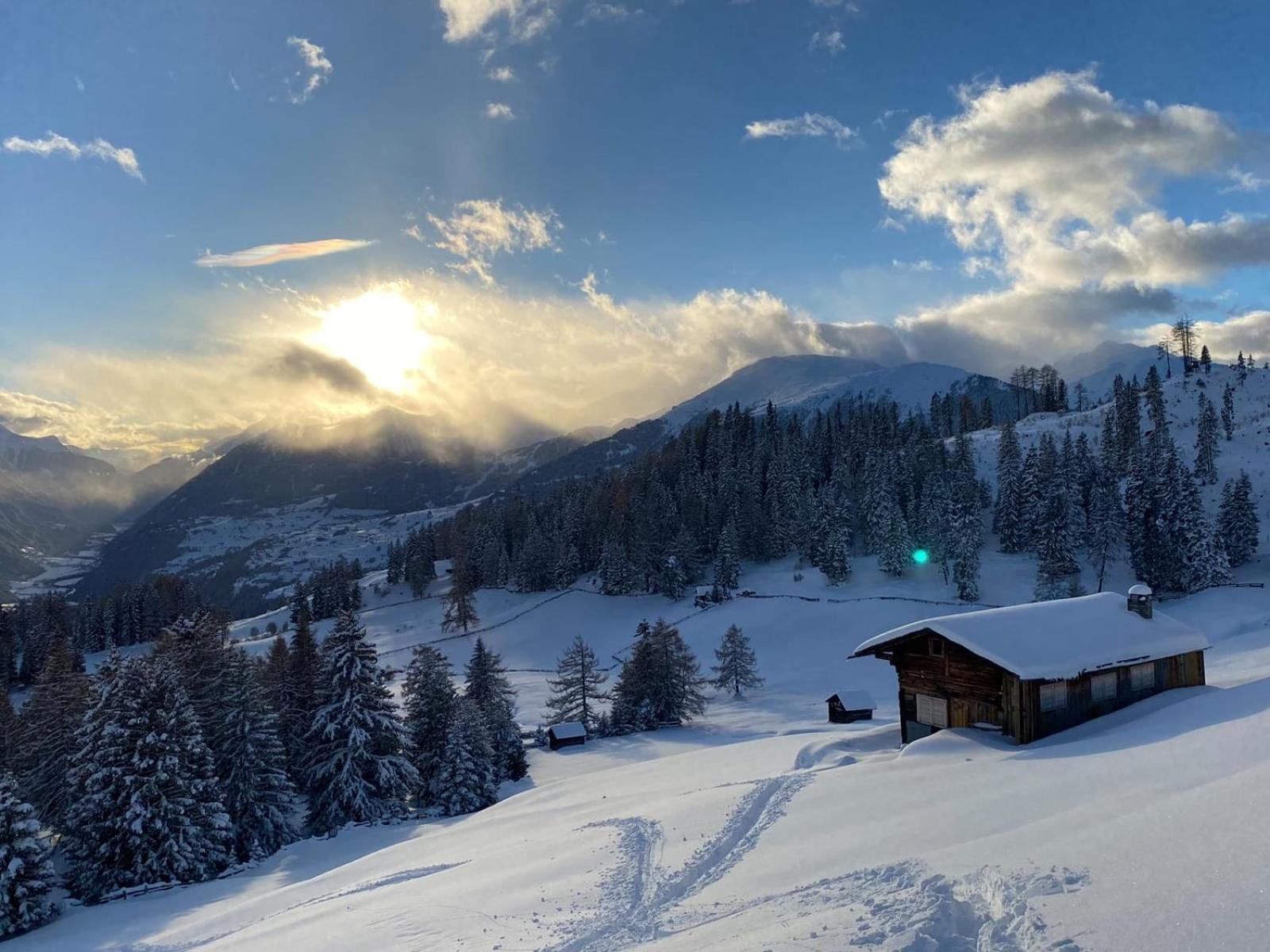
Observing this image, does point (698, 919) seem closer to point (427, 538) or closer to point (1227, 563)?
point (1227, 563)

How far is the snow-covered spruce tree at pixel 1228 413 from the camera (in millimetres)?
104438

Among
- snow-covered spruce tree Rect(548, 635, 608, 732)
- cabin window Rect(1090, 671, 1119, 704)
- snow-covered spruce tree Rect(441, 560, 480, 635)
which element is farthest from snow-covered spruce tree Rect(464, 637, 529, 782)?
snow-covered spruce tree Rect(441, 560, 480, 635)

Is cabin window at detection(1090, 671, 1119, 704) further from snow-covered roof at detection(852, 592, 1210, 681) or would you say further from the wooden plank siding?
snow-covered roof at detection(852, 592, 1210, 681)

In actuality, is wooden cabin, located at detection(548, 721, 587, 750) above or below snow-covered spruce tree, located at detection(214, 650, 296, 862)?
below

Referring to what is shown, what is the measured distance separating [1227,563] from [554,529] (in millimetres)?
80493

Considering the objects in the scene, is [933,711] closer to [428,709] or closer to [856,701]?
[856,701]

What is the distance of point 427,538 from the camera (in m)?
130

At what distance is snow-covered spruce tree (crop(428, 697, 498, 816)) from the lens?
35781mm

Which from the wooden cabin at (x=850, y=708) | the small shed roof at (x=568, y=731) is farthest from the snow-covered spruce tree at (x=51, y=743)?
the wooden cabin at (x=850, y=708)

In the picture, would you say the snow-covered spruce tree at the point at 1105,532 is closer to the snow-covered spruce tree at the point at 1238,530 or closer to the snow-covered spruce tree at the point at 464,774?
the snow-covered spruce tree at the point at 1238,530

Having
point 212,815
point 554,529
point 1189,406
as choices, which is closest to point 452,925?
point 212,815

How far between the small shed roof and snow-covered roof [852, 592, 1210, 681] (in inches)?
1123

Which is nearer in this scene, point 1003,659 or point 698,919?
point 698,919

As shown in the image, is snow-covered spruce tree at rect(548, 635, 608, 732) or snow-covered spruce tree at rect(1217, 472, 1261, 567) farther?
snow-covered spruce tree at rect(1217, 472, 1261, 567)
